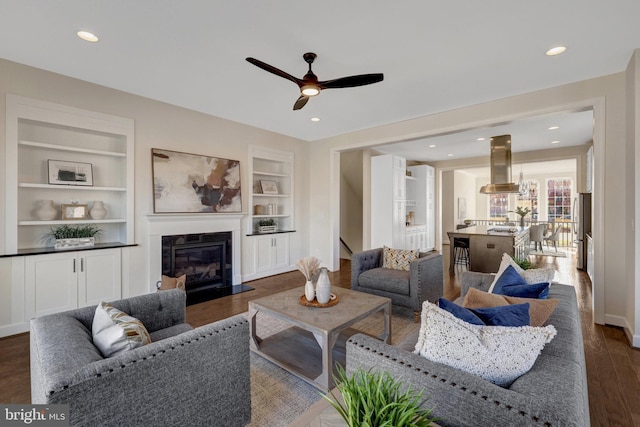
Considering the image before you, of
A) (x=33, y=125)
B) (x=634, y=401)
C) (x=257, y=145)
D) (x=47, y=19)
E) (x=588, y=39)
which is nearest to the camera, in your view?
(x=634, y=401)

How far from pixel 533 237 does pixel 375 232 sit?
4745mm

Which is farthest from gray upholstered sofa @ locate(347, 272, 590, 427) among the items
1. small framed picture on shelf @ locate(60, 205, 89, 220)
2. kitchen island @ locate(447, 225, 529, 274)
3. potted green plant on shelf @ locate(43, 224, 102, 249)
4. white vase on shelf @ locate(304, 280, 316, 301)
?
kitchen island @ locate(447, 225, 529, 274)

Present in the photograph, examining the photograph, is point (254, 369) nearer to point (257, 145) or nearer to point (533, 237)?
point (257, 145)

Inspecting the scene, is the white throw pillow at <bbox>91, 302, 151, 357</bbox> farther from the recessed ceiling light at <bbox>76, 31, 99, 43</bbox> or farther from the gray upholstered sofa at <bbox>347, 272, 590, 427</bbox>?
the recessed ceiling light at <bbox>76, 31, 99, 43</bbox>

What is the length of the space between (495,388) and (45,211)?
4.36 meters

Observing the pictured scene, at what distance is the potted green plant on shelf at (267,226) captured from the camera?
17.7 ft

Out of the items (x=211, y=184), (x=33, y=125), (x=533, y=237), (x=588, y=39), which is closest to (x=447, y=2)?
(x=588, y=39)

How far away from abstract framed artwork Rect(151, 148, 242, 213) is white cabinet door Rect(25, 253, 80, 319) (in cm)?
114

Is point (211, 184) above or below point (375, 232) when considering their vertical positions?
above

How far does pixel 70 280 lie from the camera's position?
10.5 feet

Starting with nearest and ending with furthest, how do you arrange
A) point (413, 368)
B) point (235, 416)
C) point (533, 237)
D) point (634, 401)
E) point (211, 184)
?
1. point (413, 368)
2. point (235, 416)
3. point (634, 401)
4. point (211, 184)
5. point (533, 237)

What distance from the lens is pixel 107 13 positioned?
218 centimetres

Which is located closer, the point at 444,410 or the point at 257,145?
the point at 444,410

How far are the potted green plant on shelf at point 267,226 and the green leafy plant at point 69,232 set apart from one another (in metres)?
2.51
